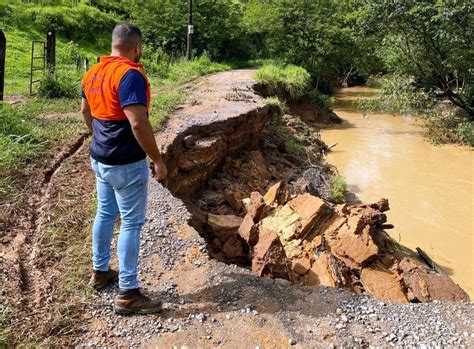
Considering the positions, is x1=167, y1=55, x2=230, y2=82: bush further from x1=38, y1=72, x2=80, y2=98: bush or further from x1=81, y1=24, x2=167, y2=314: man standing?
x1=81, y1=24, x2=167, y2=314: man standing

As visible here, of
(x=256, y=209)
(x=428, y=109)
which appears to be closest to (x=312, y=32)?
(x=428, y=109)

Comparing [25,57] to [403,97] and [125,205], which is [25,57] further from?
[125,205]

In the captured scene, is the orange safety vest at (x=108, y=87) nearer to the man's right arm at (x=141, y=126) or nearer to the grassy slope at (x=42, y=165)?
the man's right arm at (x=141, y=126)

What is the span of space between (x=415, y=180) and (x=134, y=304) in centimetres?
1103

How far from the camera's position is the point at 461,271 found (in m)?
8.09

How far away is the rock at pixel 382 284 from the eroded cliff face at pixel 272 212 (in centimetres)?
1

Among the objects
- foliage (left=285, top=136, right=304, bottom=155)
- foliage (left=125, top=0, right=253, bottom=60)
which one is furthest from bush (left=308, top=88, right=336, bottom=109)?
foliage (left=285, top=136, right=304, bottom=155)

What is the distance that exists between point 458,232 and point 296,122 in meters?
7.13

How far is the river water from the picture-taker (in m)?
9.01

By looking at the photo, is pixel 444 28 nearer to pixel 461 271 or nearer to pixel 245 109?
pixel 245 109

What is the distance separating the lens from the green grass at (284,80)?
690 inches

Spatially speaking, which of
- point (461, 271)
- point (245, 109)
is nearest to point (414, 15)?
point (245, 109)

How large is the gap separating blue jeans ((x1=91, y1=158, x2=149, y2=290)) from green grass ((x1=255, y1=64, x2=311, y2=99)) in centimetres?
1371

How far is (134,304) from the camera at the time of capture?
366 centimetres
